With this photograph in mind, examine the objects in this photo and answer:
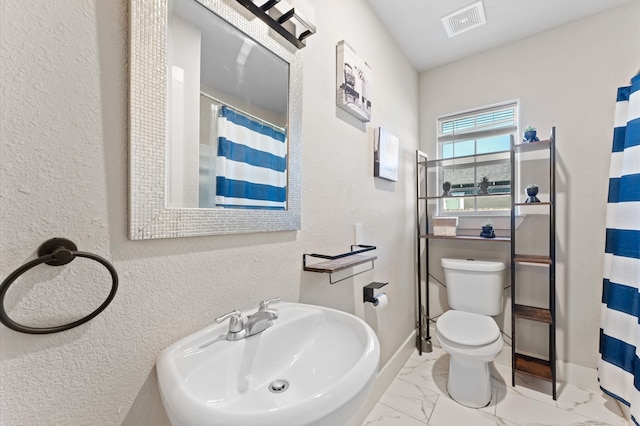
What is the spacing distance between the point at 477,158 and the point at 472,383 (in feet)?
5.64

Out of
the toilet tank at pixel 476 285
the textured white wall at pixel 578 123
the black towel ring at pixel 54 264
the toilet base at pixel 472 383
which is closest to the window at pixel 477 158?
the textured white wall at pixel 578 123

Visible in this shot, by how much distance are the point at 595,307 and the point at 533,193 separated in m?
0.89

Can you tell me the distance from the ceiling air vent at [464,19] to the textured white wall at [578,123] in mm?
497

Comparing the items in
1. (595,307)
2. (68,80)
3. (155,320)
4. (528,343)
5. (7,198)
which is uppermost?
(68,80)

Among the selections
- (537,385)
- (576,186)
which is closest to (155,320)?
(537,385)

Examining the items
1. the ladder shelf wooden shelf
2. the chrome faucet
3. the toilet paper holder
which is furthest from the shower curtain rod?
the ladder shelf wooden shelf

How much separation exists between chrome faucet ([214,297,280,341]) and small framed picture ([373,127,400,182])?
3.92 feet

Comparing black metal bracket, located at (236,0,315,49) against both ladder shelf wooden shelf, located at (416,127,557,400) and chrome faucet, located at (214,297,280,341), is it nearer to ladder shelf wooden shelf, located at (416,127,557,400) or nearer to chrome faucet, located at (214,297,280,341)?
chrome faucet, located at (214,297,280,341)

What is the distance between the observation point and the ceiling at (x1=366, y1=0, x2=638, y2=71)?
1752mm

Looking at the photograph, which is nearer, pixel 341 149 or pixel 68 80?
pixel 68 80

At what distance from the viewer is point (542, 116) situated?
204 cm

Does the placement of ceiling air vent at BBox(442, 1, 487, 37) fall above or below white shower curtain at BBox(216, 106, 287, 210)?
above

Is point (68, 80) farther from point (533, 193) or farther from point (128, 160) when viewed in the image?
point (533, 193)

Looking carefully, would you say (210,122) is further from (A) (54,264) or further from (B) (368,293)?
(B) (368,293)
